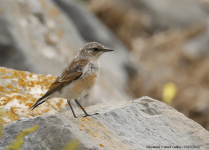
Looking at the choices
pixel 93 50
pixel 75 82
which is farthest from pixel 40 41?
pixel 75 82

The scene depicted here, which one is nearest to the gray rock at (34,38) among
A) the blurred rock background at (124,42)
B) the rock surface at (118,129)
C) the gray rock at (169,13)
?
the blurred rock background at (124,42)

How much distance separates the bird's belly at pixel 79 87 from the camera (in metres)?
6.30

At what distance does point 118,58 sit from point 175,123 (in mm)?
7916

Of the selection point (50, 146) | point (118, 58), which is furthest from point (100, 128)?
point (118, 58)

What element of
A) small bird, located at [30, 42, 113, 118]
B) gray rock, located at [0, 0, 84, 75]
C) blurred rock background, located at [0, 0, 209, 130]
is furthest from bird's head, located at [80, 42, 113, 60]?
gray rock, located at [0, 0, 84, 75]

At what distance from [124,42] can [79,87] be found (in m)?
10.1

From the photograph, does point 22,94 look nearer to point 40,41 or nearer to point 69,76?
point 69,76

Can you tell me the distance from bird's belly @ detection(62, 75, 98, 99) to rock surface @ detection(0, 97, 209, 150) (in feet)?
1.20

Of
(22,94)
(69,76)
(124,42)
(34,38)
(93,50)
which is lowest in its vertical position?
(22,94)

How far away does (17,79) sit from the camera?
278 inches

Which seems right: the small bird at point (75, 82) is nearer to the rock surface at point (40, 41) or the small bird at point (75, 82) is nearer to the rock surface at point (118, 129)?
the rock surface at point (118, 129)

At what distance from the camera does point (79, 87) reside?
629 centimetres

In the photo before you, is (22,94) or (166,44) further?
(166,44)

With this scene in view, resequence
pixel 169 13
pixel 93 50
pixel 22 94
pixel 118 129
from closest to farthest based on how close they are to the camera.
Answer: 1. pixel 118 129
2. pixel 22 94
3. pixel 93 50
4. pixel 169 13
